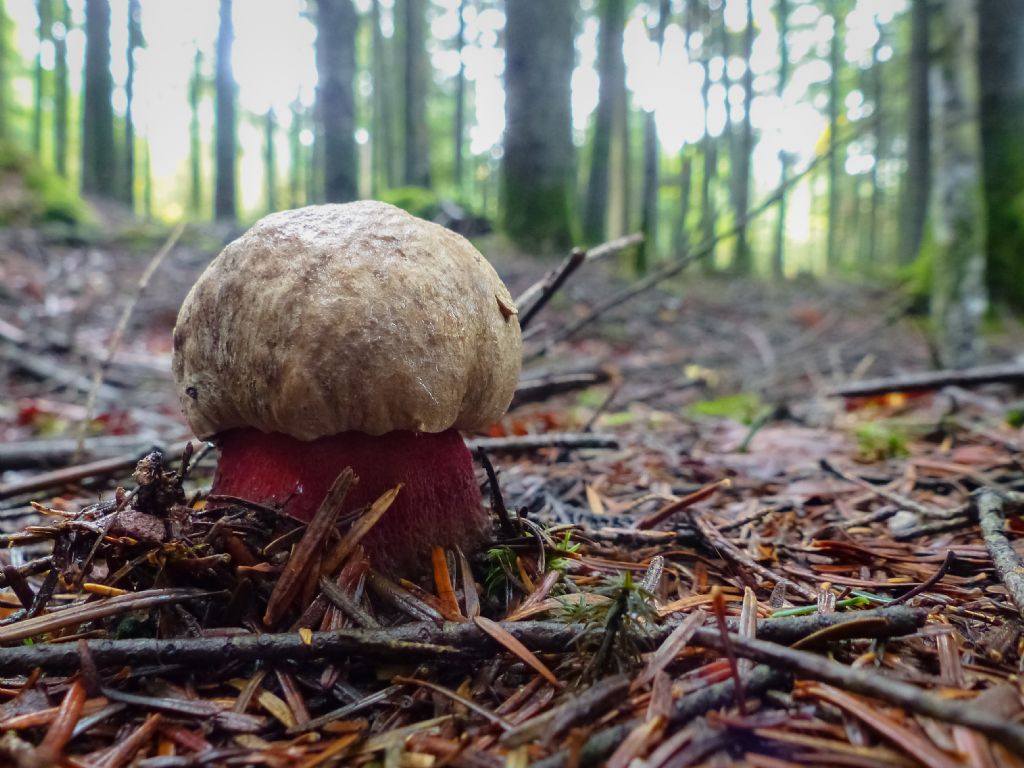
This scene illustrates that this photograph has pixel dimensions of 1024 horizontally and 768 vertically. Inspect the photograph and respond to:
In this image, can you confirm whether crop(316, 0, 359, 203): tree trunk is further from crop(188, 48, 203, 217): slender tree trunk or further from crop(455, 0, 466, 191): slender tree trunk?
crop(188, 48, 203, 217): slender tree trunk

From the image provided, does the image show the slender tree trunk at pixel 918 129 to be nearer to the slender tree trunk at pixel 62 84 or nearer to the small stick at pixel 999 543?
the small stick at pixel 999 543

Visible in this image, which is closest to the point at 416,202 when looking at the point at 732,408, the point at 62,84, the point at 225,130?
the point at 732,408

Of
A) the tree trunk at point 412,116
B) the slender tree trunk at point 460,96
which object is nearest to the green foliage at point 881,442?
the tree trunk at point 412,116

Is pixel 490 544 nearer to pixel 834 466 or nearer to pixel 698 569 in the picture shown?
pixel 698 569

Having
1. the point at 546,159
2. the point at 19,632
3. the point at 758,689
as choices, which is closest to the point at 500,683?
the point at 758,689

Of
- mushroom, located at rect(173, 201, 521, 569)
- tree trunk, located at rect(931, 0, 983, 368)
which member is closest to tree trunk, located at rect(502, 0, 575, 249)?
tree trunk, located at rect(931, 0, 983, 368)
